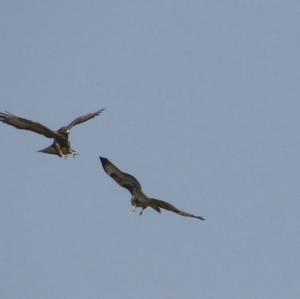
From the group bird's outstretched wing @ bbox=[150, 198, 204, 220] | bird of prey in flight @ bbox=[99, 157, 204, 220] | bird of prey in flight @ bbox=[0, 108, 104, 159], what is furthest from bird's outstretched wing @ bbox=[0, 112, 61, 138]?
bird's outstretched wing @ bbox=[150, 198, 204, 220]

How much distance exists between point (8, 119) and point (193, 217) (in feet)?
21.9

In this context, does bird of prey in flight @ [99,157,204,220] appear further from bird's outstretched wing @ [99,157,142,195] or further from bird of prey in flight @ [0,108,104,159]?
bird of prey in flight @ [0,108,104,159]

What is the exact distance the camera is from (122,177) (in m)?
35.4

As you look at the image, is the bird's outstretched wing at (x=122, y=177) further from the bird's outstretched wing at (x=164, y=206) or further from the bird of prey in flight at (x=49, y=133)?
the bird of prey in flight at (x=49, y=133)

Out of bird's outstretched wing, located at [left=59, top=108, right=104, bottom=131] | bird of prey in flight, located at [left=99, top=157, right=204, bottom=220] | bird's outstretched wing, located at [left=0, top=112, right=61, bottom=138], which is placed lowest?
bird of prey in flight, located at [left=99, top=157, right=204, bottom=220]

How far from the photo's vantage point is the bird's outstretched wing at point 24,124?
122 ft

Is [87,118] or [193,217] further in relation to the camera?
[87,118]

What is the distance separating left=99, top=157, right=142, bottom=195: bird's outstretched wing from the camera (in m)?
35.3

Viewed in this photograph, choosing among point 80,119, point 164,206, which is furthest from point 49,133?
point 164,206

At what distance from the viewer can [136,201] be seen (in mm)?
35438

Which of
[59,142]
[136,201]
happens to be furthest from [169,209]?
[59,142]

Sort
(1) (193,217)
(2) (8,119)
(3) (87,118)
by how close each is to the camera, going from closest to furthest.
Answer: (1) (193,217) → (2) (8,119) → (3) (87,118)

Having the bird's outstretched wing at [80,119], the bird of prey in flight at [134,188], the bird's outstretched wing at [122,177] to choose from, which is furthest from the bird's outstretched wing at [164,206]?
the bird's outstretched wing at [80,119]

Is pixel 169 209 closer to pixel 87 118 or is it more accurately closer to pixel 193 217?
pixel 193 217
